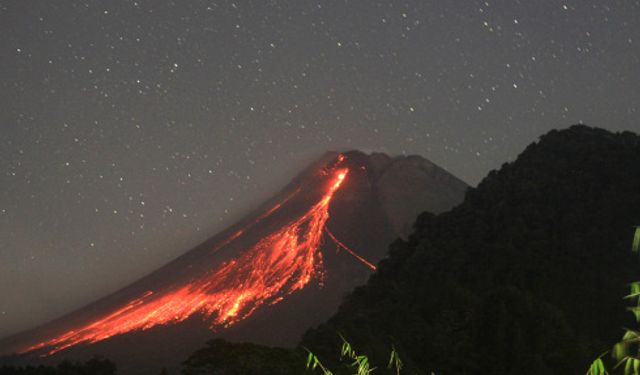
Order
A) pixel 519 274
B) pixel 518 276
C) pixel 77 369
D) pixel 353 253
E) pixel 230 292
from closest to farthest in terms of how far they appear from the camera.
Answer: pixel 77 369 → pixel 518 276 → pixel 519 274 → pixel 230 292 → pixel 353 253

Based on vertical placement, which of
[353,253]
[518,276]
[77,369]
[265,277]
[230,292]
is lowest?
[353,253]

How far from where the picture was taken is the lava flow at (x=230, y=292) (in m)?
102

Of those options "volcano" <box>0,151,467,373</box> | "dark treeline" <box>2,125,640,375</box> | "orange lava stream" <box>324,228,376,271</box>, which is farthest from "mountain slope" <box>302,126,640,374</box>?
"orange lava stream" <box>324,228,376,271</box>

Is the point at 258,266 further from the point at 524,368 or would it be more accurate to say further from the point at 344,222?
the point at 524,368

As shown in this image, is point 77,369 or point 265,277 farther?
point 265,277

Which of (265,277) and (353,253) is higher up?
(265,277)

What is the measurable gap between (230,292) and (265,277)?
6697mm

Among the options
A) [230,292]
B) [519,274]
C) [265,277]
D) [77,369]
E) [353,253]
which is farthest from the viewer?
[353,253]

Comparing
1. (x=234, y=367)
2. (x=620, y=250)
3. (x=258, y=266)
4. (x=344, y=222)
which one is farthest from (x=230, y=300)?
(x=234, y=367)

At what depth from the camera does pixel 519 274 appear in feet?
170

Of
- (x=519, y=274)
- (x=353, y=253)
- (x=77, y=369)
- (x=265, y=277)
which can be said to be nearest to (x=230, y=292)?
(x=265, y=277)

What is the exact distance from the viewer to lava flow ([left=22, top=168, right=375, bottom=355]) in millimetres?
102000

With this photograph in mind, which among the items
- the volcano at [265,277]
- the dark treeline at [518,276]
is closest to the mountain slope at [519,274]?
the dark treeline at [518,276]

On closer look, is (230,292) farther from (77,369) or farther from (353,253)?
(77,369)
